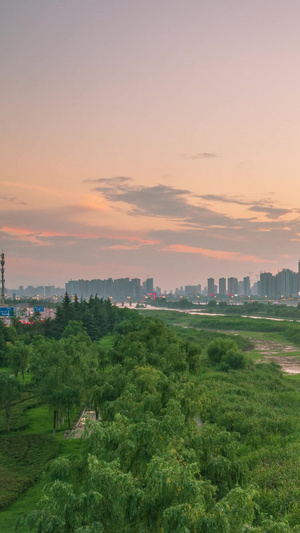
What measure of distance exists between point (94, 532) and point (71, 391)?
2470 cm

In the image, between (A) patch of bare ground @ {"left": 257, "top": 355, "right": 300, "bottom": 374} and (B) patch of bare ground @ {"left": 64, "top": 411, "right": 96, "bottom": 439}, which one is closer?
(B) patch of bare ground @ {"left": 64, "top": 411, "right": 96, "bottom": 439}

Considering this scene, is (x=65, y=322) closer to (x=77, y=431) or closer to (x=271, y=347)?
(x=271, y=347)

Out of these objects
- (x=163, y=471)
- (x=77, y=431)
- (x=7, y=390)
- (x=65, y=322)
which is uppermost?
Answer: (x=163, y=471)

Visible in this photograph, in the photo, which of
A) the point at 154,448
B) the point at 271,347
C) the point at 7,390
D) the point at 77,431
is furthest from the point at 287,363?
the point at 154,448

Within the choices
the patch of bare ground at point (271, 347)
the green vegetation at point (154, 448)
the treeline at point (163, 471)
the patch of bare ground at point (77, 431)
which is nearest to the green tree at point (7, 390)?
the green vegetation at point (154, 448)

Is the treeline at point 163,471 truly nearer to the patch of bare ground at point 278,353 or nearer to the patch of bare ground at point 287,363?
the patch of bare ground at point 287,363

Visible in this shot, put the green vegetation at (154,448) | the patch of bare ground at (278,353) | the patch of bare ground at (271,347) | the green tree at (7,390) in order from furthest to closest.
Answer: the patch of bare ground at (271,347)
the patch of bare ground at (278,353)
the green tree at (7,390)
the green vegetation at (154,448)

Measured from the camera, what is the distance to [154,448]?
634 inches

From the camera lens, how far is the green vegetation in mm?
11539

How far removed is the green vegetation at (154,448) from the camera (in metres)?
11.5

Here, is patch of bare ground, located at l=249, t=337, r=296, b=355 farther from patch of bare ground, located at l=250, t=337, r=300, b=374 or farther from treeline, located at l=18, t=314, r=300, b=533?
treeline, located at l=18, t=314, r=300, b=533

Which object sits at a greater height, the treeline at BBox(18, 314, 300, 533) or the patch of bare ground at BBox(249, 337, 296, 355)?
the treeline at BBox(18, 314, 300, 533)

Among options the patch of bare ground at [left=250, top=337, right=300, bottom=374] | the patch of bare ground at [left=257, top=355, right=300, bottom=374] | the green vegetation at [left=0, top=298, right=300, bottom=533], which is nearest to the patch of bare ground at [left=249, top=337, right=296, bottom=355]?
the patch of bare ground at [left=250, top=337, right=300, bottom=374]

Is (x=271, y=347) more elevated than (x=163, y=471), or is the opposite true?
(x=163, y=471)
